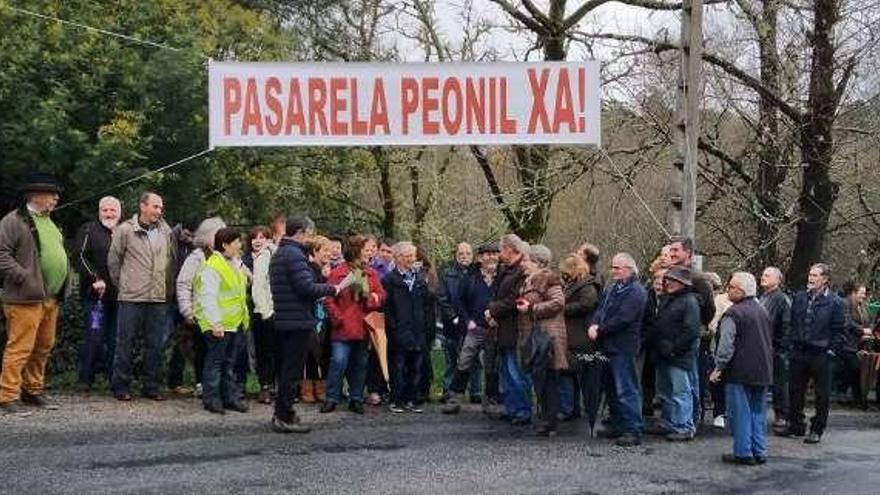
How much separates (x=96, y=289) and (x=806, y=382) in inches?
264

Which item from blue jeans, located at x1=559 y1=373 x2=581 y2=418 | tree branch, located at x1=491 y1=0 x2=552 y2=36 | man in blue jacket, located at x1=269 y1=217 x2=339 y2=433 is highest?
tree branch, located at x1=491 y1=0 x2=552 y2=36

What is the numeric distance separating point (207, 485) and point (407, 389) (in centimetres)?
356

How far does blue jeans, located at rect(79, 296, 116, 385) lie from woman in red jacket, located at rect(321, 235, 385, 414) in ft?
6.74

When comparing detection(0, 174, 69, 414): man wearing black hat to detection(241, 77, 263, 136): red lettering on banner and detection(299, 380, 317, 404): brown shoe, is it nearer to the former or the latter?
detection(241, 77, 263, 136): red lettering on banner

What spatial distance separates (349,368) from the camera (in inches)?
383

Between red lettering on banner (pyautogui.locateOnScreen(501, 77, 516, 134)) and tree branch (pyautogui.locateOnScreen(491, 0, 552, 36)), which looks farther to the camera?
tree branch (pyautogui.locateOnScreen(491, 0, 552, 36))

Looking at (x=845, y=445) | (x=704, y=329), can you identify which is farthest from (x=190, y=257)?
(x=845, y=445)

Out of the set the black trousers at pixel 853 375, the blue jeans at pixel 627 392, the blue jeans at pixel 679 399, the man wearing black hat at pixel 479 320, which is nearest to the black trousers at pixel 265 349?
the man wearing black hat at pixel 479 320

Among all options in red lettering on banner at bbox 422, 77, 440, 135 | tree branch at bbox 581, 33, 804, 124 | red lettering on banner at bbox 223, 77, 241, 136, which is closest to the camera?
red lettering on banner at bbox 223, 77, 241, 136

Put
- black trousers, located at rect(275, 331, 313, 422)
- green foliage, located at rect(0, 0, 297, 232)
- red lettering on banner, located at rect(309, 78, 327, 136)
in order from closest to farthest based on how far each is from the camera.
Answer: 1. black trousers, located at rect(275, 331, 313, 422)
2. red lettering on banner, located at rect(309, 78, 327, 136)
3. green foliage, located at rect(0, 0, 297, 232)

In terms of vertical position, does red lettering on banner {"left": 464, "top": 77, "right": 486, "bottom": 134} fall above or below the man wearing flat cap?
above

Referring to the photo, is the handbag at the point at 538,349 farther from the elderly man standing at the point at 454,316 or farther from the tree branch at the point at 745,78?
the tree branch at the point at 745,78

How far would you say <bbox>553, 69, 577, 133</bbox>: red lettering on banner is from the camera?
1028 cm

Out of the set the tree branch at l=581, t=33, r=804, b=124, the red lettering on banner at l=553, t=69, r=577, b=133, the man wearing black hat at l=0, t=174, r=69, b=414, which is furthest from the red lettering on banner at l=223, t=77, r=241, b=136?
the tree branch at l=581, t=33, r=804, b=124
